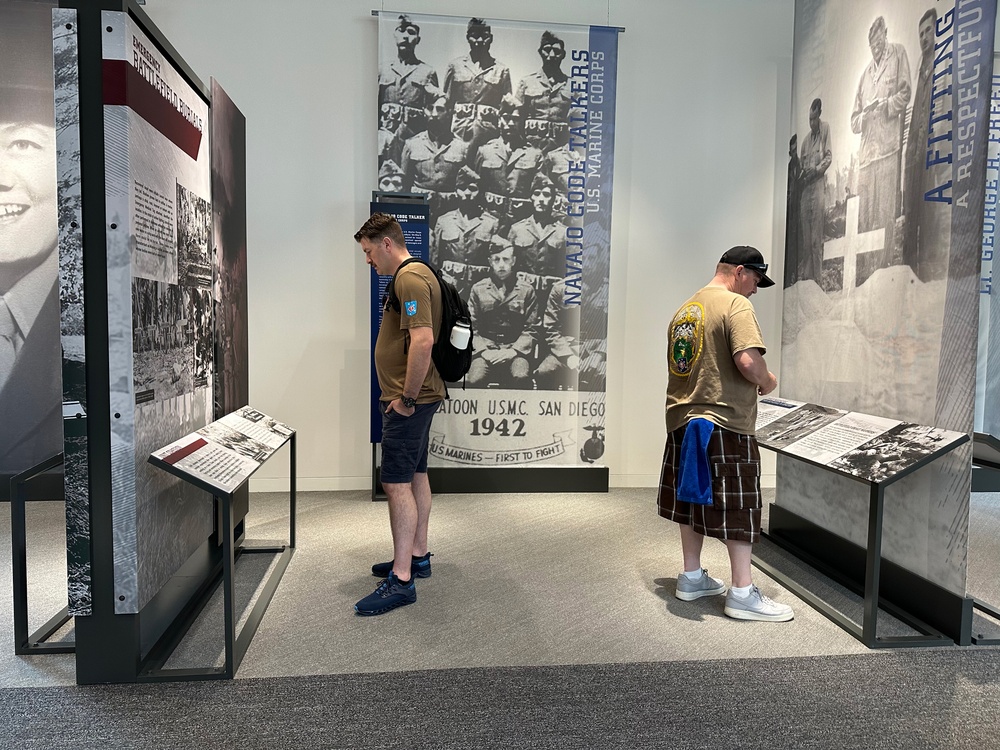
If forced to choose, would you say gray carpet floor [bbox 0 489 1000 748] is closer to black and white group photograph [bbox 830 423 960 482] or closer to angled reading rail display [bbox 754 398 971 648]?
angled reading rail display [bbox 754 398 971 648]

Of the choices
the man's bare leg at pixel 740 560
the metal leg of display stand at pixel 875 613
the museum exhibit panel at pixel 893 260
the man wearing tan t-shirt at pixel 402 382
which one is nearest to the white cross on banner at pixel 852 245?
the museum exhibit panel at pixel 893 260

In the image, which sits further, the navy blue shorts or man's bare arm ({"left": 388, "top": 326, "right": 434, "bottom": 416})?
the navy blue shorts

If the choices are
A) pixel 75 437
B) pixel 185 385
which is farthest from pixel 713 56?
pixel 75 437

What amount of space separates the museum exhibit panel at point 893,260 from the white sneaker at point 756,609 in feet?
1.87

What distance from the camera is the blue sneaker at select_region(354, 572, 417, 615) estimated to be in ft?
9.31

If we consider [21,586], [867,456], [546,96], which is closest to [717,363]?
[867,456]

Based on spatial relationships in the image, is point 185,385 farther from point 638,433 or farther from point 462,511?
point 638,433

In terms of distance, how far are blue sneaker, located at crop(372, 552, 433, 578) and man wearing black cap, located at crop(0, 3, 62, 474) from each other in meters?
2.86

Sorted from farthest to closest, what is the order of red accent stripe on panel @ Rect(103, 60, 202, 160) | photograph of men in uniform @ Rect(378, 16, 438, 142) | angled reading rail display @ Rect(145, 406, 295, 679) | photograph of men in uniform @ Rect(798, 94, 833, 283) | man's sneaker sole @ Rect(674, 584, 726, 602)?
1. photograph of men in uniform @ Rect(378, 16, 438, 142)
2. photograph of men in uniform @ Rect(798, 94, 833, 283)
3. man's sneaker sole @ Rect(674, 584, 726, 602)
4. angled reading rail display @ Rect(145, 406, 295, 679)
5. red accent stripe on panel @ Rect(103, 60, 202, 160)

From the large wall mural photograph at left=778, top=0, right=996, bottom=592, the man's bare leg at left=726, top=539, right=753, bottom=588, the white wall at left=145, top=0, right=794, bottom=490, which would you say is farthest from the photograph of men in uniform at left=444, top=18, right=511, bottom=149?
the man's bare leg at left=726, top=539, right=753, bottom=588

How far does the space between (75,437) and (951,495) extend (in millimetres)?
3217

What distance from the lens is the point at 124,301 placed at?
2176 millimetres

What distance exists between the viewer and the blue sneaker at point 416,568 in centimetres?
327

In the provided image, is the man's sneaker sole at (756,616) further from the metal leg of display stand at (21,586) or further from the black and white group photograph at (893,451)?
the metal leg of display stand at (21,586)
